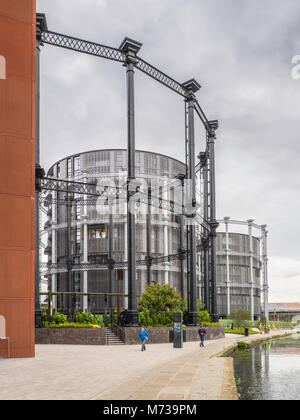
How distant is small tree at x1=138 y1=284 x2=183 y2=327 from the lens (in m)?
35.2

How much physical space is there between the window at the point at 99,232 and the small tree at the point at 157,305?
129 ft

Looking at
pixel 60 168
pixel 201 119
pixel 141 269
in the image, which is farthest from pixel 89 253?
pixel 201 119

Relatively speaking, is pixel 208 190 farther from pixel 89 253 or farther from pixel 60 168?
pixel 60 168

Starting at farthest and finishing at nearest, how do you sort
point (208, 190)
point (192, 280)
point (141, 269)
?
point (141, 269)
point (208, 190)
point (192, 280)

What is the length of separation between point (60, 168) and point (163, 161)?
17.3m

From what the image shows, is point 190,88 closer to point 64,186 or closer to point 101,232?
point 64,186

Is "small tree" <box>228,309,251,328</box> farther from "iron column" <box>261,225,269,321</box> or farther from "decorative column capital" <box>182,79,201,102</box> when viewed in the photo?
"iron column" <box>261,225,269,321</box>

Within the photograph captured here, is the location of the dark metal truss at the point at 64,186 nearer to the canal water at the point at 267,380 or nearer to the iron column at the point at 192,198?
the iron column at the point at 192,198

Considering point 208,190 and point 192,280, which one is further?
point 208,190

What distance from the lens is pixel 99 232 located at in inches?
3007

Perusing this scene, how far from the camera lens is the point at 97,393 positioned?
10609 mm

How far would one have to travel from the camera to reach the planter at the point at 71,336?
3078 cm

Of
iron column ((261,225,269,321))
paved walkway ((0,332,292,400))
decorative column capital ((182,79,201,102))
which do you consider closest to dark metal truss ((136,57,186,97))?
decorative column capital ((182,79,201,102))

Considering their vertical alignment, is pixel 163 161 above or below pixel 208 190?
above
